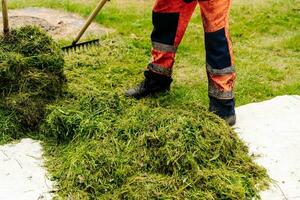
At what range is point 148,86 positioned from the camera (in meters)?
5.02

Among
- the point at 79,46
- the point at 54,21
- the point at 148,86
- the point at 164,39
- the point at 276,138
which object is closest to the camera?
the point at 276,138

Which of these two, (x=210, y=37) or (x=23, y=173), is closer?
(x=23, y=173)

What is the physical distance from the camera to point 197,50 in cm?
623

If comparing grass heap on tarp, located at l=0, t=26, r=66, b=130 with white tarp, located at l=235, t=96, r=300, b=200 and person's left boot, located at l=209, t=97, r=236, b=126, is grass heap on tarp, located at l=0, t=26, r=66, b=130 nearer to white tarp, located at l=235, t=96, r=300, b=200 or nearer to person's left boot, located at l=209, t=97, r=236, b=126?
person's left boot, located at l=209, t=97, r=236, b=126

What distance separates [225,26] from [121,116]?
1.06 m

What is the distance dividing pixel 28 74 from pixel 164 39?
3.90 feet

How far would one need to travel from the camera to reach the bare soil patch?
662 centimetres

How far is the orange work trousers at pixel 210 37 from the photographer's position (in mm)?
4328

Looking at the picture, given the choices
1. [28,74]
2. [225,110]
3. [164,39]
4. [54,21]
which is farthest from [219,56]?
[54,21]

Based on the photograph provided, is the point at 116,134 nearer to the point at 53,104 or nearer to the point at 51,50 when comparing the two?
→ the point at 53,104

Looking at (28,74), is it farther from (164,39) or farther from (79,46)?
(79,46)

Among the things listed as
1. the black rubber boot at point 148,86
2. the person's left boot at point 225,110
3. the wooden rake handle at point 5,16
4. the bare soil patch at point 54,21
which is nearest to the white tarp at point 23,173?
the wooden rake handle at point 5,16

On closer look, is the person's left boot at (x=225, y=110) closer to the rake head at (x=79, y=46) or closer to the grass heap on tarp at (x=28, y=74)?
the grass heap on tarp at (x=28, y=74)

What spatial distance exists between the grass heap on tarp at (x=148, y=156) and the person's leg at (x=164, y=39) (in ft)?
2.44
